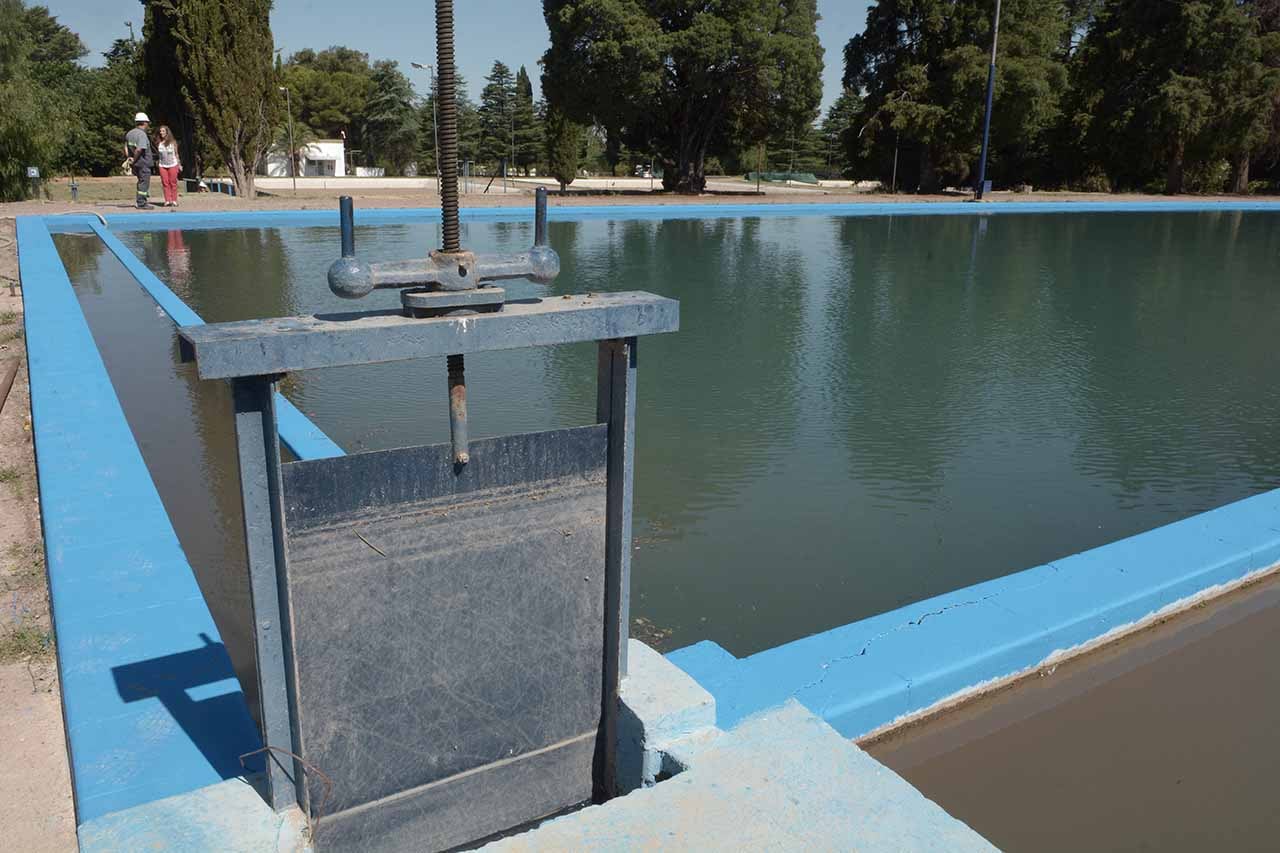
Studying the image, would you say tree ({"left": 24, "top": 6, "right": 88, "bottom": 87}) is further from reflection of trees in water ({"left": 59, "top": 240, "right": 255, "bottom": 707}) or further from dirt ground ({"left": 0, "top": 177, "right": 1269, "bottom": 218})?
reflection of trees in water ({"left": 59, "top": 240, "right": 255, "bottom": 707})

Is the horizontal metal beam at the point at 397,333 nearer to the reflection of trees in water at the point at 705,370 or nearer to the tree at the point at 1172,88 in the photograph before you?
the reflection of trees in water at the point at 705,370

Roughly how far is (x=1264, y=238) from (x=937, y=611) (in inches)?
730

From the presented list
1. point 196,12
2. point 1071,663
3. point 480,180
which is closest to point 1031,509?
point 1071,663

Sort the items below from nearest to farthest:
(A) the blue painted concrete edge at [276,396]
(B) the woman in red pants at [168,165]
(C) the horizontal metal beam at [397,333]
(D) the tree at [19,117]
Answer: (C) the horizontal metal beam at [397,333] → (A) the blue painted concrete edge at [276,396] → (B) the woman in red pants at [168,165] → (D) the tree at [19,117]

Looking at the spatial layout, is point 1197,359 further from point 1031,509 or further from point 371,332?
point 371,332

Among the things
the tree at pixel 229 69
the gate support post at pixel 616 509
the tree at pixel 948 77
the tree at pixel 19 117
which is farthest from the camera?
the tree at pixel 948 77

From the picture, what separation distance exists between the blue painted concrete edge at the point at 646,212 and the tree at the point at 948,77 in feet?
14.2

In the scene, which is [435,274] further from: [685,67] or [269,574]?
[685,67]

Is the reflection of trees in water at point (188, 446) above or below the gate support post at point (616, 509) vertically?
below

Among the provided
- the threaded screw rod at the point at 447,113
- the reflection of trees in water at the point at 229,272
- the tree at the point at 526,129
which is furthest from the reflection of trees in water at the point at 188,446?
the tree at the point at 526,129

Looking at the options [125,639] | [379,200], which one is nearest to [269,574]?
[125,639]

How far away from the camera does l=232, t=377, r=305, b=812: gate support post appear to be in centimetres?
161

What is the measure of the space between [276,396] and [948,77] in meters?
29.1

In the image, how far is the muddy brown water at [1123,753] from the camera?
233 cm
